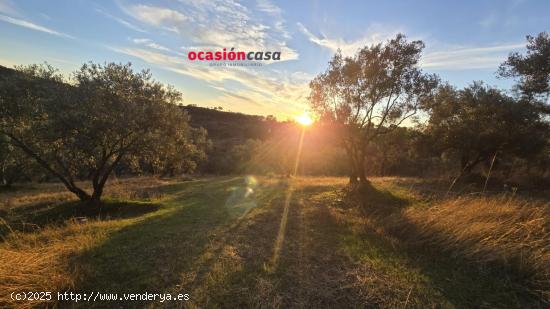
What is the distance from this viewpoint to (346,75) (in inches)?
856

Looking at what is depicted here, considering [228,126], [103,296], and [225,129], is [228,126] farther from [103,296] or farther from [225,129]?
[103,296]

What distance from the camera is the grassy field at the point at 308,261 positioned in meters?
5.59

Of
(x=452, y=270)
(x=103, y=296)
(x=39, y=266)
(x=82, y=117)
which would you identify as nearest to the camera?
(x=103, y=296)

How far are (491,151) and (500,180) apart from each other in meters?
2.57

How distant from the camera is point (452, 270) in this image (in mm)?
6852

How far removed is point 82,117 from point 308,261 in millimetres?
13884

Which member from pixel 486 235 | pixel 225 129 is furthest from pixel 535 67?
pixel 225 129

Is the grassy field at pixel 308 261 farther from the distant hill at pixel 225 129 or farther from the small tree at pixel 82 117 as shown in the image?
the distant hill at pixel 225 129

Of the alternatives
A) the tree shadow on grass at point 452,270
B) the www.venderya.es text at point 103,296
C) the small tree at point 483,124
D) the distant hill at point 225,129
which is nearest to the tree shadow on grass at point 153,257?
the www.venderya.es text at point 103,296

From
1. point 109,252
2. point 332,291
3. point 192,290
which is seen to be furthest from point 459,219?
point 109,252

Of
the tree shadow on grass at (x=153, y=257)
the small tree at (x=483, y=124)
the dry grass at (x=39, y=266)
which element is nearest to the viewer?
the dry grass at (x=39, y=266)

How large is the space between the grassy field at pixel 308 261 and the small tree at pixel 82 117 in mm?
7205

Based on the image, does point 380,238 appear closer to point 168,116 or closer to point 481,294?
point 481,294

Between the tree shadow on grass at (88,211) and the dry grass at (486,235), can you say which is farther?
the tree shadow on grass at (88,211)
